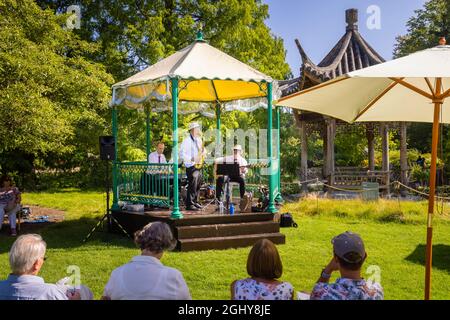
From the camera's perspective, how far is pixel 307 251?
27.8 feet

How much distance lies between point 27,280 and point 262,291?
1.59 metres

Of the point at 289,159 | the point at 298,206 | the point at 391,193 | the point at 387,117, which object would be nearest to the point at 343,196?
the point at 391,193

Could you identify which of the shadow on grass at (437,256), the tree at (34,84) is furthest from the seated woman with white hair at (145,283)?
the tree at (34,84)

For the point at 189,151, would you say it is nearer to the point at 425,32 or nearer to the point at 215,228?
the point at 215,228

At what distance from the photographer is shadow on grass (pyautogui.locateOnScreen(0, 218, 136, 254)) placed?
29.9 feet

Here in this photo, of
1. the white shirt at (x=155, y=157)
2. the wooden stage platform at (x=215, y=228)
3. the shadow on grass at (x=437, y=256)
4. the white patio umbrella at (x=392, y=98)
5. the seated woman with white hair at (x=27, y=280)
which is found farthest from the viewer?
the white shirt at (x=155, y=157)

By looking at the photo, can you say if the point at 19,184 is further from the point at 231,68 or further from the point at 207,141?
the point at 231,68

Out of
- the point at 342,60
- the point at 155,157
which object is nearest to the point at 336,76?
the point at 342,60

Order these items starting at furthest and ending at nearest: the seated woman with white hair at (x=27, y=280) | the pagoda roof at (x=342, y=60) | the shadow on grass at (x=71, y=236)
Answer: the pagoda roof at (x=342, y=60) → the shadow on grass at (x=71, y=236) → the seated woman with white hair at (x=27, y=280)

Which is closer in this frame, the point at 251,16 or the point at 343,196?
the point at 343,196

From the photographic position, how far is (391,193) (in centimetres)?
1702

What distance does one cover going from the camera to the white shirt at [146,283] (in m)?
3.21

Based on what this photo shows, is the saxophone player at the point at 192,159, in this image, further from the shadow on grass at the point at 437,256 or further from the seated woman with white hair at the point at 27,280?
the seated woman with white hair at the point at 27,280
